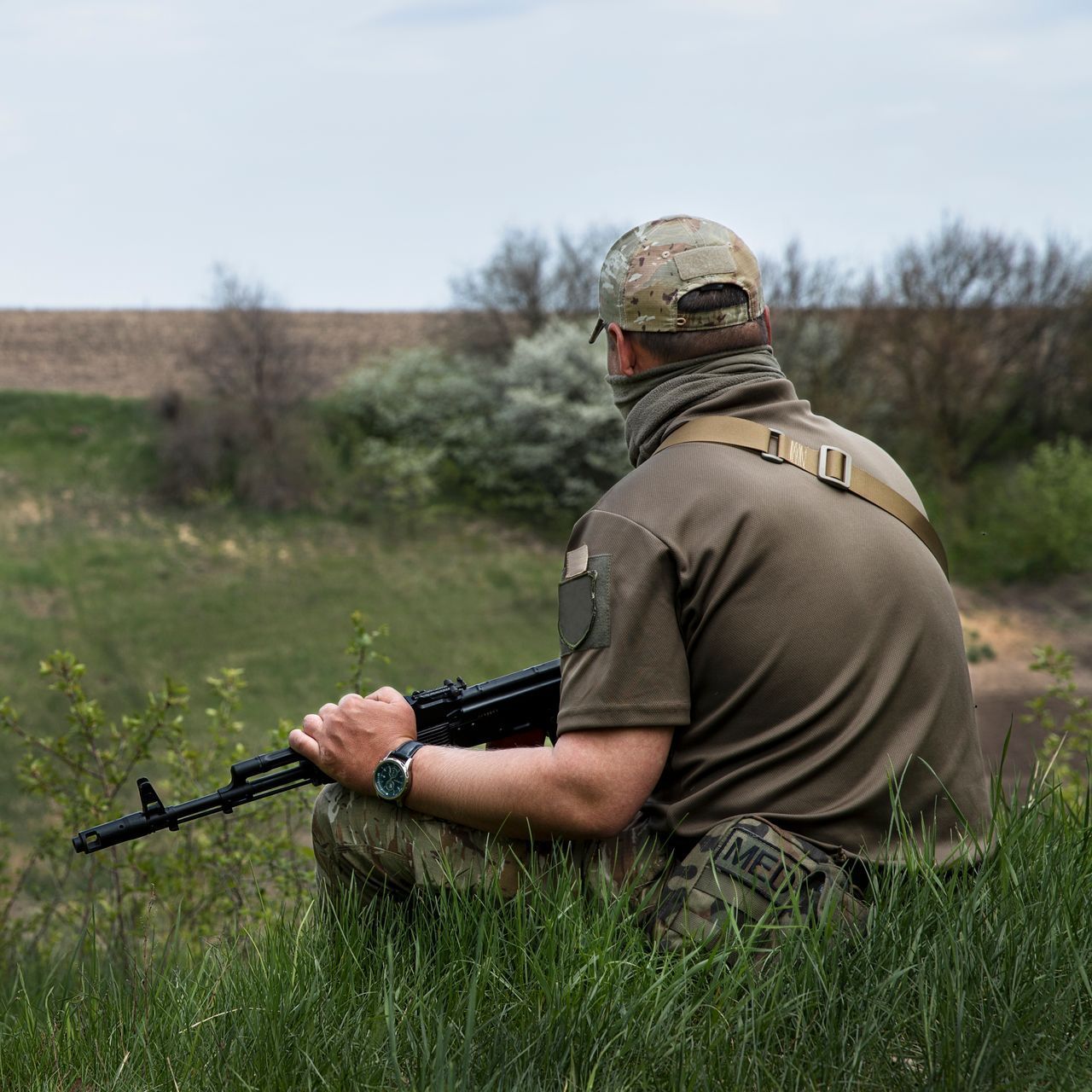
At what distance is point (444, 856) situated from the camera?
272cm

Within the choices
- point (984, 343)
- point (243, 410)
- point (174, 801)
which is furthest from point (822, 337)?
point (174, 801)

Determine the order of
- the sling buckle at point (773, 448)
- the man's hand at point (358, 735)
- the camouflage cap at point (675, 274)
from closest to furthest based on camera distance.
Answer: the sling buckle at point (773, 448) → the camouflage cap at point (675, 274) → the man's hand at point (358, 735)

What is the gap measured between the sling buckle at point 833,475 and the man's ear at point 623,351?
1.52 ft

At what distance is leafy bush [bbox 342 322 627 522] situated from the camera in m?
33.9

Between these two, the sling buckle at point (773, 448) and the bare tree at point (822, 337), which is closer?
the sling buckle at point (773, 448)

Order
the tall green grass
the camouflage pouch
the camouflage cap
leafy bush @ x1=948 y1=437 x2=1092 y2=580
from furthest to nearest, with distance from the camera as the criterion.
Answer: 1. leafy bush @ x1=948 y1=437 x2=1092 y2=580
2. the camouflage cap
3. the camouflage pouch
4. the tall green grass

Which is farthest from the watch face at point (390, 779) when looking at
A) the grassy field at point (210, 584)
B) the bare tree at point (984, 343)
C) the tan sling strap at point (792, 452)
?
the bare tree at point (984, 343)

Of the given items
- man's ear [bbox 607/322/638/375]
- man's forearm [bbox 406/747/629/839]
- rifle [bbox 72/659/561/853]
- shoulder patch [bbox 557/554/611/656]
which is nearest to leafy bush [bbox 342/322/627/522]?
rifle [bbox 72/659/561/853]

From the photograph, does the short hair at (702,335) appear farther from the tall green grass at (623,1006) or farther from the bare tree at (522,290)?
the bare tree at (522,290)

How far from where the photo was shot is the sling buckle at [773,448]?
2574mm

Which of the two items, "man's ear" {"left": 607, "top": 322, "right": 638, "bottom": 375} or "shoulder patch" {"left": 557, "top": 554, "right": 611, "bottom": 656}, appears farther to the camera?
"man's ear" {"left": 607, "top": 322, "right": 638, "bottom": 375}

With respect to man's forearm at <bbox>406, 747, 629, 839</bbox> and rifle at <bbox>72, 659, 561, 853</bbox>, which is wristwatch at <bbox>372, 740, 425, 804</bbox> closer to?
man's forearm at <bbox>406, 747, 629, 839</bbox>

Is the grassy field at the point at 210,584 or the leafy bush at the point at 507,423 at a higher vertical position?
the leafy bush at the point at 507,423

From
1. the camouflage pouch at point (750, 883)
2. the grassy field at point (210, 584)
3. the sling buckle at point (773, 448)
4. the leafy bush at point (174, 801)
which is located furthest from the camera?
the grassy field at point (210, 584)
